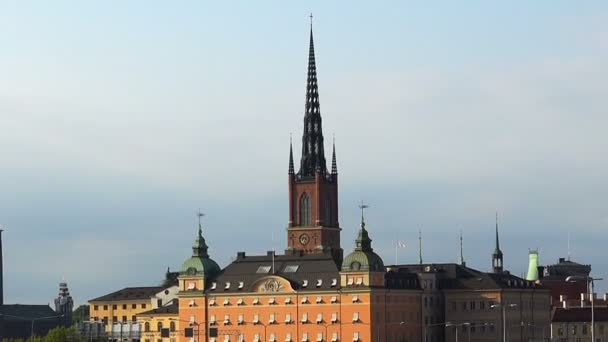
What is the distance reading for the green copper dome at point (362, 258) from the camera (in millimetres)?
193875

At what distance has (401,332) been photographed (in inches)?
7869

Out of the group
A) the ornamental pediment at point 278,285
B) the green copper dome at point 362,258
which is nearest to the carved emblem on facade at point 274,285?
the ornamental pediment at point 278,285

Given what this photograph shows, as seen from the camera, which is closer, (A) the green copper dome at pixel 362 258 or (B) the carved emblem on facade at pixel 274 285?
(A) the green copper dome at pixel 362 258

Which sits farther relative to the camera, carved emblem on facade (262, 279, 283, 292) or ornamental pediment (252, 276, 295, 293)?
carved emblem on facade (262, 279, 283, 292)

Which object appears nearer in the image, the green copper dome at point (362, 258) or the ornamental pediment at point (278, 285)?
the green copper dome at point (362, 258)

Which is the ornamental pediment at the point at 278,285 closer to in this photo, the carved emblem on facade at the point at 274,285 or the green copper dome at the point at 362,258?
the carved emblem on facade at the point at 274,285

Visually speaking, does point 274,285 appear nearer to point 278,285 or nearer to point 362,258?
point 278,285

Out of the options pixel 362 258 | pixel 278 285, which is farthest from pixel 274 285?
pixel 362 258

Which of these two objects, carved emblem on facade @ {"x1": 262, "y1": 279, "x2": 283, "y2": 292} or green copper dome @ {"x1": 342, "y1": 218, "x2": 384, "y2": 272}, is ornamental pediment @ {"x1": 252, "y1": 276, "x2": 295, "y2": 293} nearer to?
carved emblem on facade @ {"x1": 262, "y1": 279, "x2": 283, "y2": 292}

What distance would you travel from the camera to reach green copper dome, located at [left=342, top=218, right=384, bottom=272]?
19388 centimetres

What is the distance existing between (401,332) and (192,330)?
980 inches

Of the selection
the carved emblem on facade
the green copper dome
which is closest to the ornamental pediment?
the carved emblem on facade

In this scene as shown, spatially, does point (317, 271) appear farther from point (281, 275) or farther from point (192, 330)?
point (192, 330)

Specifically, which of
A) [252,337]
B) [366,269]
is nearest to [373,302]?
[366,269]
